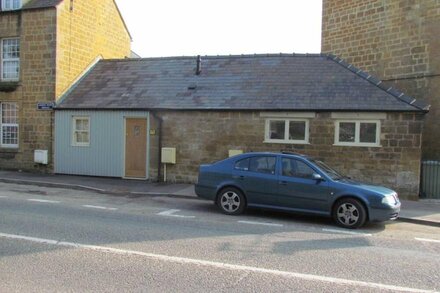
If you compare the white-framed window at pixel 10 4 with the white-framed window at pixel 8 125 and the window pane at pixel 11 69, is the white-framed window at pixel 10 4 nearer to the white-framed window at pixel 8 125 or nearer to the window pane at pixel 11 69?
the window pane at pixel 11 69

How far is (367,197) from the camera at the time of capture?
8.66 metres

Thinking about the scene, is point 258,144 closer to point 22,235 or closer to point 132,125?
point 132,125

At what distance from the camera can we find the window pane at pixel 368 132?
523 inches

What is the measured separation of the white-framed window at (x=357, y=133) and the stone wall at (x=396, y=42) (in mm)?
3776

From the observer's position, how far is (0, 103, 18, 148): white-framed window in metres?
17.9

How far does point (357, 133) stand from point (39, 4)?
527 inches

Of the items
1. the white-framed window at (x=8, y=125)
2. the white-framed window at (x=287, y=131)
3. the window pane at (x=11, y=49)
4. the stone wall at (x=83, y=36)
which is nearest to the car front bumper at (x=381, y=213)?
the white-framed window at (x=287, y=131)

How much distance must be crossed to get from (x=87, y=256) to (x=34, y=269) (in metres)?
0.78

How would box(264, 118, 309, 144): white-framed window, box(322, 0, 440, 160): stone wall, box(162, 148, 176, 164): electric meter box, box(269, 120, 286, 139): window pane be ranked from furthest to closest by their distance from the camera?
box(322, 0, 440, 160): stone wall < box(162, 148, 176, 164): electric meter box < box(269, 120, 286, 139): window pane < box(264, 118, 309, 144): white-framed window

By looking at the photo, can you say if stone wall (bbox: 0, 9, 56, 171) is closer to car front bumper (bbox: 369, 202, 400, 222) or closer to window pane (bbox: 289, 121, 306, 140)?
window pane (bbox: 289, 121, 306, 140)

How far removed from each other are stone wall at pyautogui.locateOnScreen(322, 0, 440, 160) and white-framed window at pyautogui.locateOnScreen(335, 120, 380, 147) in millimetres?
3776

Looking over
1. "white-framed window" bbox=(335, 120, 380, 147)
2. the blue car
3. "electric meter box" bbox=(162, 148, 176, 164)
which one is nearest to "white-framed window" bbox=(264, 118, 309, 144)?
"white-framed window" bbox=(335, 120, 380, 147)

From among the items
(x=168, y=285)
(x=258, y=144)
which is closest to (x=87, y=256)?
(x=168, y=285)

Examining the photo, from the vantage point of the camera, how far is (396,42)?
17125mm
